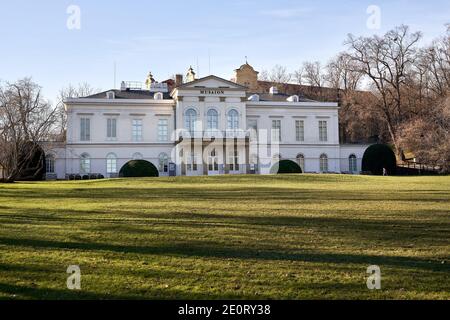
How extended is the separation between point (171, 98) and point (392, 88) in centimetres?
2663

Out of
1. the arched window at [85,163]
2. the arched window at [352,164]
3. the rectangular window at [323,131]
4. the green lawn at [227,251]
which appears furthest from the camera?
the arched window at [352,164]

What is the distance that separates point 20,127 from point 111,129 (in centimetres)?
1152

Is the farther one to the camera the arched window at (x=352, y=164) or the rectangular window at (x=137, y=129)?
the arched window at (x=352, y=164)

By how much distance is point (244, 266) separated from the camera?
694 centimetres

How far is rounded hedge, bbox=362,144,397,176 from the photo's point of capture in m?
42.4

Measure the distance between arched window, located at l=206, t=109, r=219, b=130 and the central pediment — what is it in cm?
196

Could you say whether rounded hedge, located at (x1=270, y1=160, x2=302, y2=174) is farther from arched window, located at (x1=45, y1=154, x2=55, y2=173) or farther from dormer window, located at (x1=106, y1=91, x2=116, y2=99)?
arched window, located at (x1=45, y1=154, x2=55, y2=173)

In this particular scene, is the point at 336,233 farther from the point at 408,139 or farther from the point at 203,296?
the point at 408,139

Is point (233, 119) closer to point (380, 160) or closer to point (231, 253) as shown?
point (380, 160)

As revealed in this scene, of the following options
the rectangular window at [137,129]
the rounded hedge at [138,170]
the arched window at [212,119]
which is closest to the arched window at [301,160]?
the arched window at [212,119]

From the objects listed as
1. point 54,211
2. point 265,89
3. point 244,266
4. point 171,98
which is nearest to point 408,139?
point 171,98

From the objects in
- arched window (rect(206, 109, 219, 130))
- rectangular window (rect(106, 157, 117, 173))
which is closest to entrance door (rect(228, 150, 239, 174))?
arched window (rect(206, 109, 219, 130))

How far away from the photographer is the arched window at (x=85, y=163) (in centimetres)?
4625

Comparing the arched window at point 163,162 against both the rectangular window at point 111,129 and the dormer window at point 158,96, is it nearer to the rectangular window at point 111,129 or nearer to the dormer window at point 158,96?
the rectangular window at point 111,129
